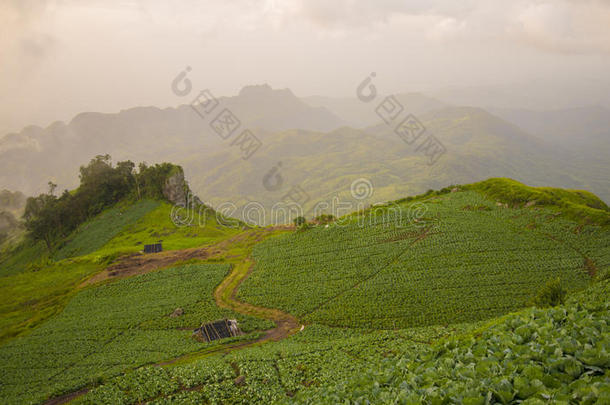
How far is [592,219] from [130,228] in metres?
125

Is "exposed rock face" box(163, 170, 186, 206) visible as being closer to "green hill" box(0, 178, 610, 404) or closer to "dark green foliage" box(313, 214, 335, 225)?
"green hill" box(0, 178, 610, 404)

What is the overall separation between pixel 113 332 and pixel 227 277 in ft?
72.7

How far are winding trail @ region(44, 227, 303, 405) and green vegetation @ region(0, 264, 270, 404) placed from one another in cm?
157

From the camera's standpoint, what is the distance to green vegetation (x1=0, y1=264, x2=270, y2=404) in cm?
3891

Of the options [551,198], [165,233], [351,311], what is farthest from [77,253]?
[551,198]

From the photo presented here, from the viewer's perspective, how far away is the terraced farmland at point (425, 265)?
4841cm

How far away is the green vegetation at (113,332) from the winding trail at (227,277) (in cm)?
157

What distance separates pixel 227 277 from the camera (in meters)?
66.8

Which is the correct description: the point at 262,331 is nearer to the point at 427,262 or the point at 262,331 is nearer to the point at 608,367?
the point at 427,262

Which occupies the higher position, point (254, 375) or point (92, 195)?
point (92, 195)

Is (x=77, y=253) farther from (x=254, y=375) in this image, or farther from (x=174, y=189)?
(x=254, y=375)

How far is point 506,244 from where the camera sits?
59031 millimetres

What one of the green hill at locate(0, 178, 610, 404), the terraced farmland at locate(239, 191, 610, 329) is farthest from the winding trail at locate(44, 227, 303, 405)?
the terraced farmland at locate(239, 191, 610, 329)

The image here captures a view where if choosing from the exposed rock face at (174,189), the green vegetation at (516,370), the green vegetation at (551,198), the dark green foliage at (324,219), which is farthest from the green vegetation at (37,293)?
the green vegetation at (551,198)
